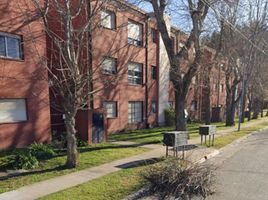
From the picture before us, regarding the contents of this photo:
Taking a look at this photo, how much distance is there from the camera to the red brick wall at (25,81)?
12297 millimetres

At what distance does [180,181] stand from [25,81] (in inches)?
366

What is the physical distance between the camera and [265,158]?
11258mm

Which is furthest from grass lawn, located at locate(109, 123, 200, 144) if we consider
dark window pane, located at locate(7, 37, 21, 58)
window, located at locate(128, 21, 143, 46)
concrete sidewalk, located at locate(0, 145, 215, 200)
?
window, located at locate(128, 21, 143, 46)

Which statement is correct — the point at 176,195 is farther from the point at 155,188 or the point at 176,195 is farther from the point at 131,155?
the point at 131,155

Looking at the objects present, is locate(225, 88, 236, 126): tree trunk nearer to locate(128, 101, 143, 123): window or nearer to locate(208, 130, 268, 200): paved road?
locate(128, 101, 143, 123): window

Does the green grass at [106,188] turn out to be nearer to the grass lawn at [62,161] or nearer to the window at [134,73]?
the grass lawn at [62,161]

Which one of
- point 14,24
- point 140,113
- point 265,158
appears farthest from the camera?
point 140,113

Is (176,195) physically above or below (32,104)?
below

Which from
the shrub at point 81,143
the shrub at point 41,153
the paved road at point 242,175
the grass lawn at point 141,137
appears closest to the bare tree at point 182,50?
the grass lawn at point 141,137

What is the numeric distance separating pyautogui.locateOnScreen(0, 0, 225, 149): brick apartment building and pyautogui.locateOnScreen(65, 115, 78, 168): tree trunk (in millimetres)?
1861

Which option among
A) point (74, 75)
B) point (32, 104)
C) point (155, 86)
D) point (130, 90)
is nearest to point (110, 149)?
point (32, 104)

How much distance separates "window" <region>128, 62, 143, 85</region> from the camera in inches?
867

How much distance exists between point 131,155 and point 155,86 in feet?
48.4

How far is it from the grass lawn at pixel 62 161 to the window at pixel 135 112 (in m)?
8.76
